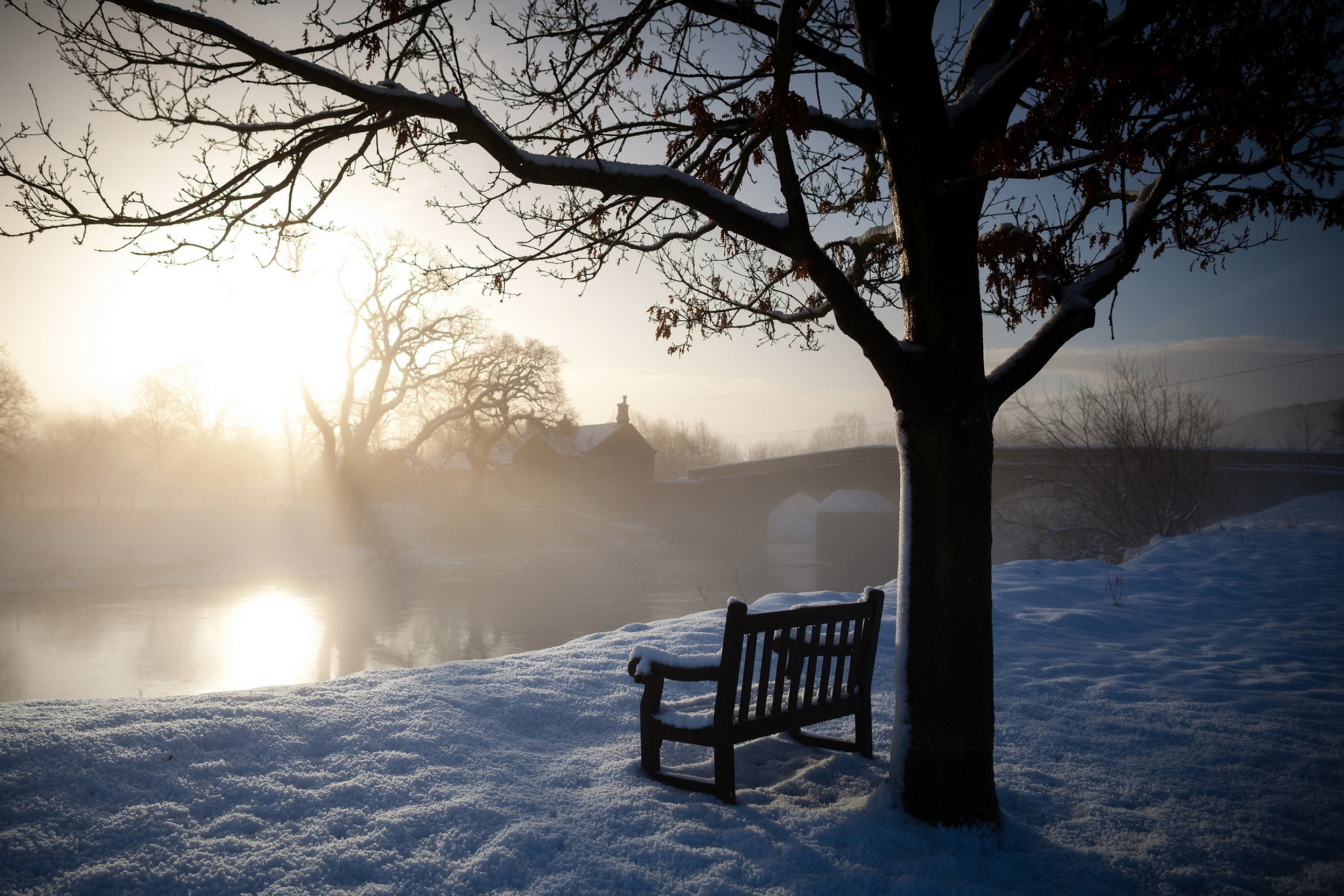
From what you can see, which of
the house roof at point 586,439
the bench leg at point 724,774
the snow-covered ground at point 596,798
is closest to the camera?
the snow-covered ground at point 596,798

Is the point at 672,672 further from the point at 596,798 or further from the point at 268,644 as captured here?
the point at 268,644

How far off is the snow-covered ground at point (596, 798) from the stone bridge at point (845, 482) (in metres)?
13.4

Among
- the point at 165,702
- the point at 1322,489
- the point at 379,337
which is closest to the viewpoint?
the point at 165,702

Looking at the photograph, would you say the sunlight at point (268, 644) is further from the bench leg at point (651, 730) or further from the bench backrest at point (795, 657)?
the bench backrest at point (795, 657)

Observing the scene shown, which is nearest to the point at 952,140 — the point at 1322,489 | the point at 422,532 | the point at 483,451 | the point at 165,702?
the point at 165,702

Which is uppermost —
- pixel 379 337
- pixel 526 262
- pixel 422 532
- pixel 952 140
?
pixel 379 337

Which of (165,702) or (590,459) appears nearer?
(165,702)

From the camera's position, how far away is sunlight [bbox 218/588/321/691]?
13047 mm

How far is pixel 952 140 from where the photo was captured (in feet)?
11.8

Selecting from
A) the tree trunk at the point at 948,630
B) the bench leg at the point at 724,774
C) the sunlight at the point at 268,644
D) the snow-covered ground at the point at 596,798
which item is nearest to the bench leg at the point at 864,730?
the snow-covered ground at the point at 596,798

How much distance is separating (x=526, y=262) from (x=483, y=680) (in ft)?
9.82

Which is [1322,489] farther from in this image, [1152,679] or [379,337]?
[379,337]

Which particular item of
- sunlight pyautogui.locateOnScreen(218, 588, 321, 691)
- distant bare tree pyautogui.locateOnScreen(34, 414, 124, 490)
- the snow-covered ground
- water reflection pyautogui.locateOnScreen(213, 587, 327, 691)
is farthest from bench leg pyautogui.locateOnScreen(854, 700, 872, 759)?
distant bare tree pyautogui.locateOnScreen(34, 414, 124, 490)

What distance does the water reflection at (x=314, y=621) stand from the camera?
13.1 metres
